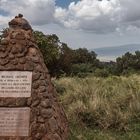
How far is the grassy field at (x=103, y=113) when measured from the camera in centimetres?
1071

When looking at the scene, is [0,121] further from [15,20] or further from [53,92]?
[15,20]

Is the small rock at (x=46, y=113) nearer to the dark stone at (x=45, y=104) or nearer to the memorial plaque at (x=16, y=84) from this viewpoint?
the dark stone at (x=45, y=104)

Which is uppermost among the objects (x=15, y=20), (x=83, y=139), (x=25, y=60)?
(x=15, y=20)

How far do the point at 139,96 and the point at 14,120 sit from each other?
607 cm

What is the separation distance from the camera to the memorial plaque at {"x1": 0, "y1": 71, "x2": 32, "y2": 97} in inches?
325

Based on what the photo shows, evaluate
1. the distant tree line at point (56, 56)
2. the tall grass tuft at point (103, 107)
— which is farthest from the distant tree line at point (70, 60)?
the tall grass tuft at point (103, 107)

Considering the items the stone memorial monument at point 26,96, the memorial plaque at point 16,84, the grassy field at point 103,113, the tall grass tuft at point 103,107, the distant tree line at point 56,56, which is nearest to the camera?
the stone memorial monument at point 26,96

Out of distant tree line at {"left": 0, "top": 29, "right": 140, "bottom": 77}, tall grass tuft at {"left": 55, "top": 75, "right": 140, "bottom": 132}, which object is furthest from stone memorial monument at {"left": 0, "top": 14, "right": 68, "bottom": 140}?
distant tree line at {"left": 0, "top": 29, "right": 140, "bottom": 77}

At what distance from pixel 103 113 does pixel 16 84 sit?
421cm

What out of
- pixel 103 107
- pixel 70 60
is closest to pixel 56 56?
pixel 70 60

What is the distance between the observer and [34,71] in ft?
27.3

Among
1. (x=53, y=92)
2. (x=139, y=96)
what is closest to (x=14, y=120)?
(x=53, y=92)

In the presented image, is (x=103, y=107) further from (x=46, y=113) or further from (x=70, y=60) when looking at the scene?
(x=70, y=60)

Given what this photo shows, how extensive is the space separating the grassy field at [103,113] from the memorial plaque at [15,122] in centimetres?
207
